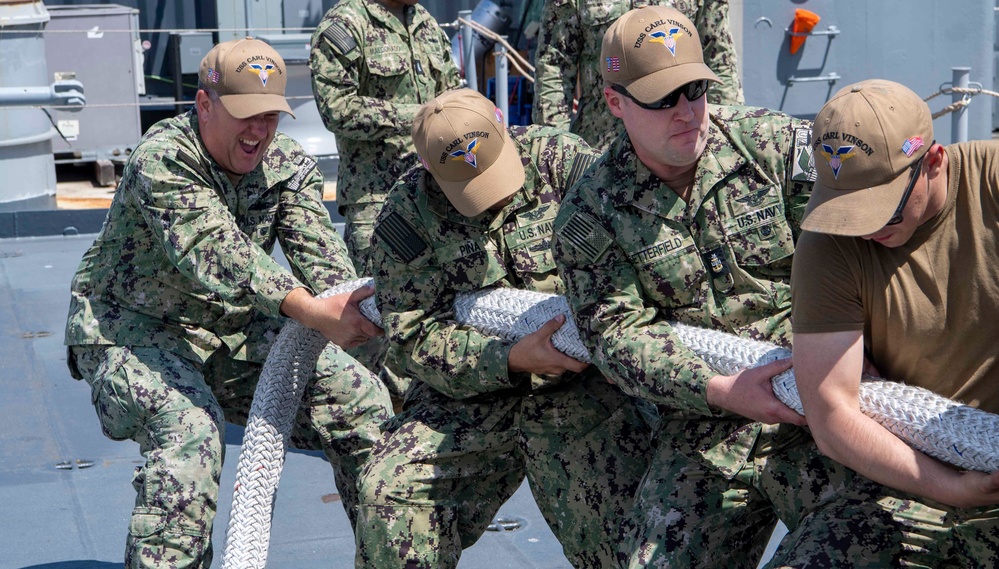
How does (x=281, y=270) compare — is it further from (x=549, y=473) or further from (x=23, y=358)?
(x=23, y=358)

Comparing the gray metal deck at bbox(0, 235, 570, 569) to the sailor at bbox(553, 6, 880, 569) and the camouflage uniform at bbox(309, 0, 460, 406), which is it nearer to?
the camouflage uniform at bbox(309, 0, 460, 406)

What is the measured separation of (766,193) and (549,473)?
910 mm

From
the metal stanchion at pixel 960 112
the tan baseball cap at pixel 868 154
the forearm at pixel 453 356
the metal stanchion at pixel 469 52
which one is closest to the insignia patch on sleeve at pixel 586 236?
the forearm at pixel 453 356

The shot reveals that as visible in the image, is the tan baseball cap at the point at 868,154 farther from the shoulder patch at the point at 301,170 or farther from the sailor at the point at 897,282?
the shoulder patch at the point at 301,170

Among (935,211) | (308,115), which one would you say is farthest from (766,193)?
(308,115)

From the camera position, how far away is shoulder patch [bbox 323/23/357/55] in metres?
5.24

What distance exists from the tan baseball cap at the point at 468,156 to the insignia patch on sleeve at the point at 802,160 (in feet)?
2.22

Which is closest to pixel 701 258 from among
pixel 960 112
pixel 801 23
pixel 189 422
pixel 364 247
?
pixel 189 422

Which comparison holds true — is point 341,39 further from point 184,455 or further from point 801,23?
point 801,23

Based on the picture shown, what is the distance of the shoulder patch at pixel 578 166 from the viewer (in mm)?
3256

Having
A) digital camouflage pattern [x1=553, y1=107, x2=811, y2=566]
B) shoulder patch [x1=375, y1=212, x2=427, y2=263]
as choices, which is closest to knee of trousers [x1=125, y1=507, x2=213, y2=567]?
shoulder patch [x1=375, y1=212, x2=427, y2=263]

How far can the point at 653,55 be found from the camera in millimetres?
2752

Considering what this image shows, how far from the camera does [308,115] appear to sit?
1093cm

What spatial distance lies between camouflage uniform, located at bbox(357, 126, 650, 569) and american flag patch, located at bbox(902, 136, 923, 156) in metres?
1.16
